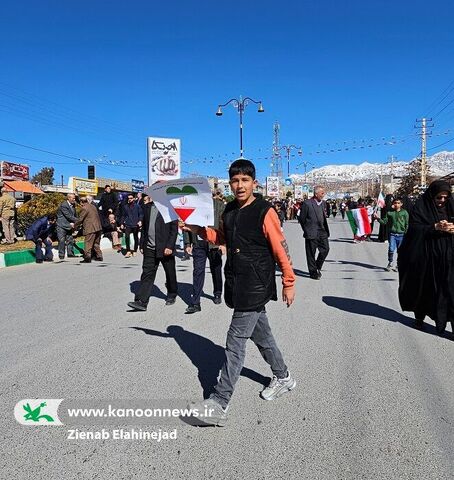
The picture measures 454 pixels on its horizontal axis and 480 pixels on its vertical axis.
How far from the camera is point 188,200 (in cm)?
363

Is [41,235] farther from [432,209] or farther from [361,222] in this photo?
[361,222]

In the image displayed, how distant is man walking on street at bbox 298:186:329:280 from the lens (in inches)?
350

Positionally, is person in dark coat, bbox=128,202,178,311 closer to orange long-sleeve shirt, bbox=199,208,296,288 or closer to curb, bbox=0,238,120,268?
orange long-sleeve shirt, bbox=199,208,296,288

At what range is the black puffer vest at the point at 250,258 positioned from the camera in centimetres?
300

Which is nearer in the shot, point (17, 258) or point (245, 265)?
point (245, 265)

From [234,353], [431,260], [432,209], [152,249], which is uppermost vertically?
[432,209]

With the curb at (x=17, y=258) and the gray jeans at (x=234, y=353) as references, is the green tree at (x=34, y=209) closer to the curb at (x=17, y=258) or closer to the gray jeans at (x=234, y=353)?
the curb at (x=17, y=258)

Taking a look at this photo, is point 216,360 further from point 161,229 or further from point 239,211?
point 161,229

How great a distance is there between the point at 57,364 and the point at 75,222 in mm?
8328

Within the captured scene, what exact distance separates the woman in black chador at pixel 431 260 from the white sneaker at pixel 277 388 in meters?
2.37

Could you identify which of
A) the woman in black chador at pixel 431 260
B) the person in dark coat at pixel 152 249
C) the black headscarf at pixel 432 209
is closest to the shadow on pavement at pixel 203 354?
the person in dark coat at pixel 152 249

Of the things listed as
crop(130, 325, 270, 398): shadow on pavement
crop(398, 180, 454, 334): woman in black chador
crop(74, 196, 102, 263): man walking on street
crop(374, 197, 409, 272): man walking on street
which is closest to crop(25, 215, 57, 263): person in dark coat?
crop(74, 196, 102, 263): man walking on street

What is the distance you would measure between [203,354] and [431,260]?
9.43 ft

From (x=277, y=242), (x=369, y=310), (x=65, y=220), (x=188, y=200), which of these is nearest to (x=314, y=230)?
(x=369, y=310)
